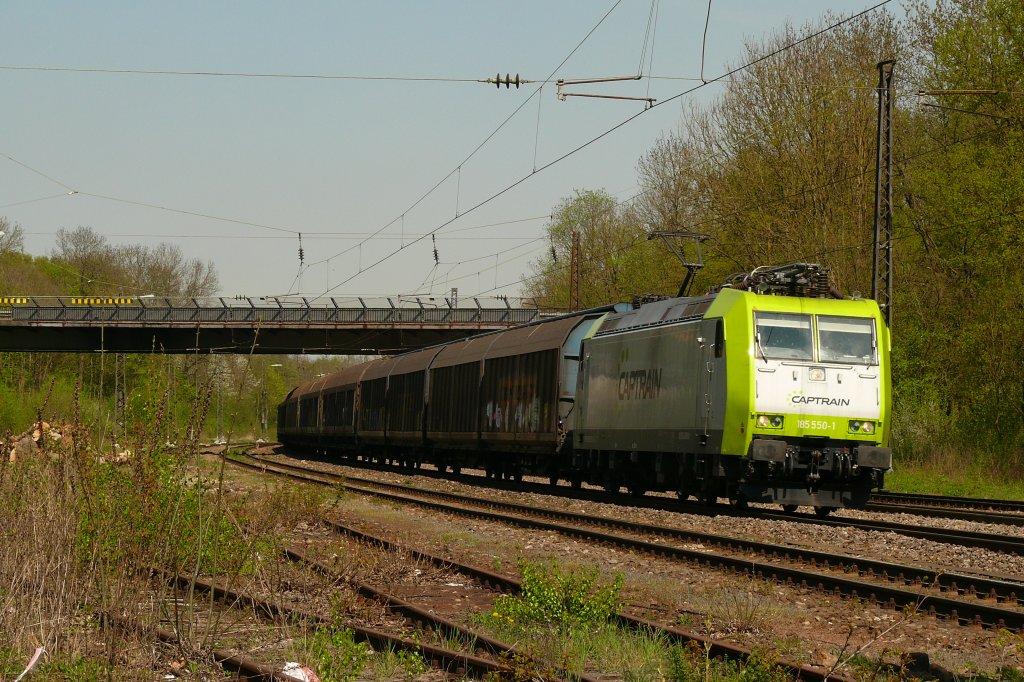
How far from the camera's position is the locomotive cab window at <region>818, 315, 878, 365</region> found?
17516 millimetres

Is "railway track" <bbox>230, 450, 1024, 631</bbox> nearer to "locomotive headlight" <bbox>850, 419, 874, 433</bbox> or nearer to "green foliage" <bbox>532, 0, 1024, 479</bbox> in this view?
"locomotive headlight" <bbox>850, 419, 874, 433</bbox>

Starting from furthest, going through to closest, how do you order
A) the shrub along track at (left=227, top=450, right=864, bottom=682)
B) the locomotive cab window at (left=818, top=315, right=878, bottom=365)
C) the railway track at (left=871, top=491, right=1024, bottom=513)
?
the railway track at (left=871, top=491, right=1024, bottom=513) < the locomotive cab window at (left=818, top=315, right=878, bottom=365) < the shrub along track at (left=227, top=450, right=864, bottom=682)

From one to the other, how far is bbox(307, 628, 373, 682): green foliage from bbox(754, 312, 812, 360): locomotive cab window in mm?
10694

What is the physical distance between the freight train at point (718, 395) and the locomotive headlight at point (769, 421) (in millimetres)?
14

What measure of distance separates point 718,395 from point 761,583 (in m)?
6.45

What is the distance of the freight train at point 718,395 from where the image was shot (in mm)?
17047

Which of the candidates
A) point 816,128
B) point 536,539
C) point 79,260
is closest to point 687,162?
point 816,128

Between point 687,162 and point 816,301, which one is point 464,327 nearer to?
point 687,162

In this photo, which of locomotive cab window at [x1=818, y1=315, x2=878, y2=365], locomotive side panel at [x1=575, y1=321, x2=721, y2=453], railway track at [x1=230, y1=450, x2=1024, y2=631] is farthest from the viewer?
locomotive side panel at [x1=575, y1=321, x2=721, y2=453]

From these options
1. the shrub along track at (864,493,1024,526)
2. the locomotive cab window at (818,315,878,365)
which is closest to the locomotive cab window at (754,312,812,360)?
the locomotive cab window at (818,315,878,365)

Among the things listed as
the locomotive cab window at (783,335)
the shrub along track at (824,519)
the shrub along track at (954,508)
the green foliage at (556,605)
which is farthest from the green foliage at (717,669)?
the shrub along track at (954,508)

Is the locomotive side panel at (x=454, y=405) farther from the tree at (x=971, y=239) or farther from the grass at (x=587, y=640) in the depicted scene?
the grass at (x=587, y=640)

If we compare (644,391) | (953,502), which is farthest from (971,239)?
(644,391)

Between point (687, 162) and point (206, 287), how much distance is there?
157 ft
